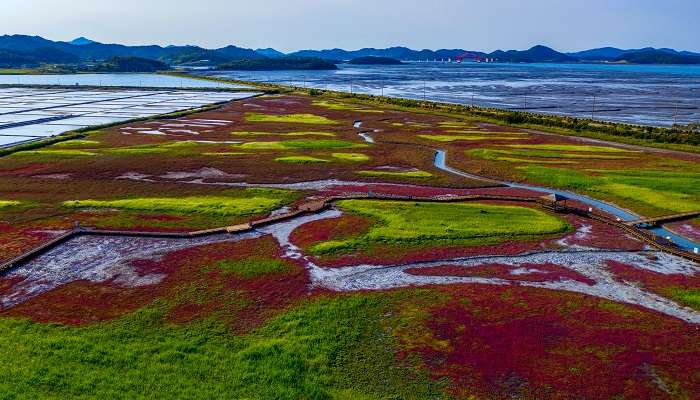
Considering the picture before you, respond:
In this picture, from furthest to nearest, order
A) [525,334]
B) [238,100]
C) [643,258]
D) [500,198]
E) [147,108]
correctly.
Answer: [238,100] → [147,108] → [500,198] → [643,258] → [525,334]

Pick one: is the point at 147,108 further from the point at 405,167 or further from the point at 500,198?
the point at 500,198

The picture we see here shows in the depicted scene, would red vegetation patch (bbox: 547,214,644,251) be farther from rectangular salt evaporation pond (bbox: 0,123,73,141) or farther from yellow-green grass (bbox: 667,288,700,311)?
rectangular salt evaporation pond (bbox: 0,123,73,141)

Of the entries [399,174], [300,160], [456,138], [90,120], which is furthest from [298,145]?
[90,120]

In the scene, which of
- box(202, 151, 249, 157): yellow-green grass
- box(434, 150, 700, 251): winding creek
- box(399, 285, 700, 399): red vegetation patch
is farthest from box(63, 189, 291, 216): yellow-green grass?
box(434, 150, 700, 251): winding creek

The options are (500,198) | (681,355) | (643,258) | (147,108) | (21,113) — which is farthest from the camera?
(147,108)

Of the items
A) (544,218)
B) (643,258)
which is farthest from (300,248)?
(643,258)

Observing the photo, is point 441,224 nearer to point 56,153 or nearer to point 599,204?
point 599,204

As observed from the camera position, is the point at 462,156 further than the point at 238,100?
No

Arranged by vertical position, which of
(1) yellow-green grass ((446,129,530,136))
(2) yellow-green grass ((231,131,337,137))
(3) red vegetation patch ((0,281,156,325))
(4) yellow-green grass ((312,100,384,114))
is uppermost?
(4) yellow-green grass ((312,100,384,114))
